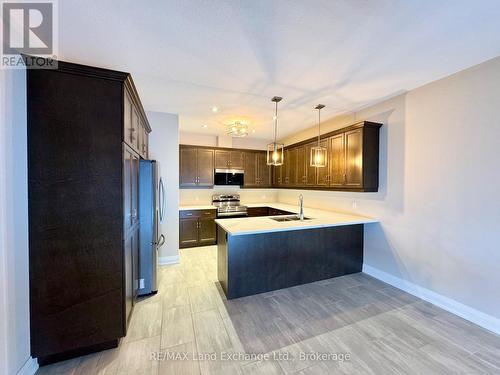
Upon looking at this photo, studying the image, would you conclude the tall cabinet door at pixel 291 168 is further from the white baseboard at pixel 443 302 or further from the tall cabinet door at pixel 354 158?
the white baseboard at pixel 443 302

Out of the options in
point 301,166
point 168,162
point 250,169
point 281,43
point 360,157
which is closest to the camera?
point 281,43

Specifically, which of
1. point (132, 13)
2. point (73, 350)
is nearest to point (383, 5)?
point (132, 13)

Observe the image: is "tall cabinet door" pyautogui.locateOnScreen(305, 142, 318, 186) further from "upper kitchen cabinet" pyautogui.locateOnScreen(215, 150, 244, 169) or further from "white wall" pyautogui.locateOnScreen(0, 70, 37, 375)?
"white wall" pyautogui.locateOnScreen(0, 70, 37, 375)

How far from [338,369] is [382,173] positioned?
2668mm

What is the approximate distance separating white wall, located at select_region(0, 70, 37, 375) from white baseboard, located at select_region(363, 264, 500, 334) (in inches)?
161

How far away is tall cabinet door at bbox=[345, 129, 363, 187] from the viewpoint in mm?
3146

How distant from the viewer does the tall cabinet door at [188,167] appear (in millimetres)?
5000

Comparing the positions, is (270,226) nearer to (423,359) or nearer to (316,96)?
(423,359)

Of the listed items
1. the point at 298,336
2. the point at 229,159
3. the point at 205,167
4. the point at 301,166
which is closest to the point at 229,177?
the point at 229,159

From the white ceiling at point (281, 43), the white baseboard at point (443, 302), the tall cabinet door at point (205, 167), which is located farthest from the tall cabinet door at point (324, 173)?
the tall cabinet door at point (205, 167)

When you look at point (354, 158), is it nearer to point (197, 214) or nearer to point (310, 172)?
point (310, 172)

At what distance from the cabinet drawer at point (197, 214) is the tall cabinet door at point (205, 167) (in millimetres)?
777

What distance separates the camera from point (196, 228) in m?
4.72

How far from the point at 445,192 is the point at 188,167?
4718 mm
